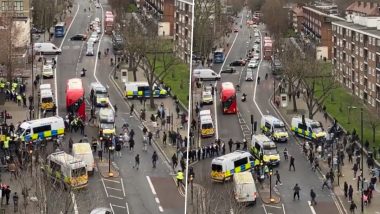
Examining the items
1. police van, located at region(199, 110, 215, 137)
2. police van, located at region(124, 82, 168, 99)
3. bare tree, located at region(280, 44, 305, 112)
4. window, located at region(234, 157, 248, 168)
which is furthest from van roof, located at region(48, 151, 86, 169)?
bare tree, located at region(280, 44, 305, 112)

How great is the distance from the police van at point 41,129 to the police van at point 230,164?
2.49m

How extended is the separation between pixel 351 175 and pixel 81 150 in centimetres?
448

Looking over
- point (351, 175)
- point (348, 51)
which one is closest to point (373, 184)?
point (351, 175)

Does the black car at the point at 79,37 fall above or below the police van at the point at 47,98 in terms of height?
above

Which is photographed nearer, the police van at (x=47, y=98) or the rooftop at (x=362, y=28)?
the police van at (x=47, y=98)

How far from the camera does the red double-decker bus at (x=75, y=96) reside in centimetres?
1129

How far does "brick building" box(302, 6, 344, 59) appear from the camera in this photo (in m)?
23.2

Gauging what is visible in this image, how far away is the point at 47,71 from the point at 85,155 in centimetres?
173

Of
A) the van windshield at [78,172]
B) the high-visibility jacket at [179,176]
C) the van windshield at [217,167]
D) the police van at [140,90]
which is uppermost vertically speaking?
the police van at [140,90]

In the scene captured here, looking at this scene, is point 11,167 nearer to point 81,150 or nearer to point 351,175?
point 81,150

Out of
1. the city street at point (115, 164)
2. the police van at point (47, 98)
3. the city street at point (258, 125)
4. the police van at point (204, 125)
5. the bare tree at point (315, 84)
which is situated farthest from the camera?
the bare tree at point (315, 84)

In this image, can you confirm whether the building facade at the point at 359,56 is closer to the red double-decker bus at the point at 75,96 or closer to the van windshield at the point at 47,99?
the red double-decker bus at the point at 75,96

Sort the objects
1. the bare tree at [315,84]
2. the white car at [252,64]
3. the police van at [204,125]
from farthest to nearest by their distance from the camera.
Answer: the bare tree at [315,84]
the white car at [252,64]
the police van at [204,125]

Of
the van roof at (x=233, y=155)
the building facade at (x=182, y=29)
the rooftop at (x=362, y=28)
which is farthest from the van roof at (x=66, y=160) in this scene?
the rooftop at (x=362, y=28)
